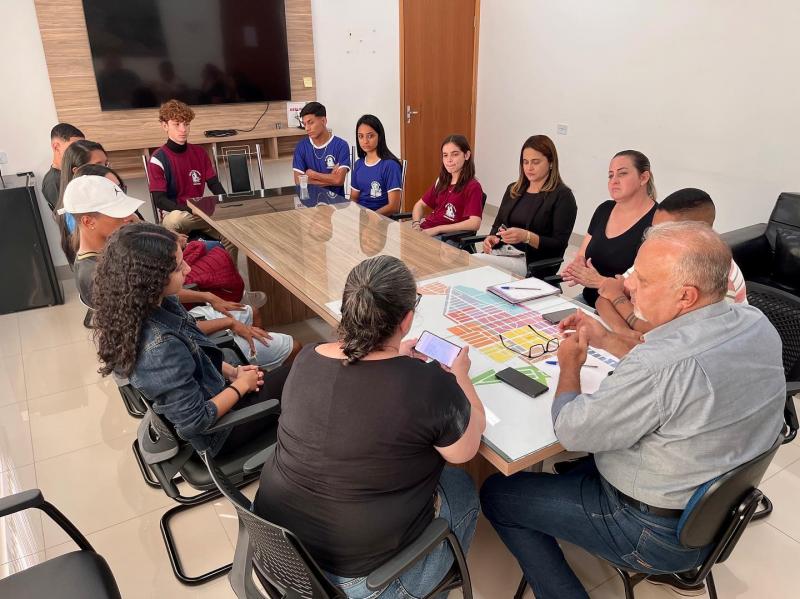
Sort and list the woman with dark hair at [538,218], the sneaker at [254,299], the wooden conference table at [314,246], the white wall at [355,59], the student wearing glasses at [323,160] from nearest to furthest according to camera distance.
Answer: the wooden conference table at [314,246]
the woman with dark hair at [538,218]
the sneaker at [254,299]
the student wearing glasses at [323,160]
the white wall at [355,59]

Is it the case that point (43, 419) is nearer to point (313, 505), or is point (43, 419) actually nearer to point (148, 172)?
point (148, 172)

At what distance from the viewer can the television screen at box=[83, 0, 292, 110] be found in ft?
14.0

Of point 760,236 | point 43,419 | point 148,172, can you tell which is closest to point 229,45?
point 148,172

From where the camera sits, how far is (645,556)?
4.69 feet

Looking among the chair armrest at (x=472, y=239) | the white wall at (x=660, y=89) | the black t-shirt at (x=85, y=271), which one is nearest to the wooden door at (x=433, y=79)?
the white wall at (x=660, y=89)

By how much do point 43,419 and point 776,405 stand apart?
3121 millimetres

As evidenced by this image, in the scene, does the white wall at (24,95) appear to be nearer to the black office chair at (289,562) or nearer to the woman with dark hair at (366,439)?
the black office chair at (289,562)

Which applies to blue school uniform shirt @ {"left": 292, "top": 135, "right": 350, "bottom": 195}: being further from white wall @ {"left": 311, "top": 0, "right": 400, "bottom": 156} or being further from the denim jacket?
the denim jacket

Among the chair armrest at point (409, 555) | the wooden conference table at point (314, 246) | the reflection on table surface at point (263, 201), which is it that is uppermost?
the reflection on table surface at point (263, 201)

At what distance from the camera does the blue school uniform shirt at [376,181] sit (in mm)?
4027

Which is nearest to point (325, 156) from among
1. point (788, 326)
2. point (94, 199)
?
point (94, 199)

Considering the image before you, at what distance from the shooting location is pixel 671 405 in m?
1.24

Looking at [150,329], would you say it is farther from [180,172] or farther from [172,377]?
[180,172]

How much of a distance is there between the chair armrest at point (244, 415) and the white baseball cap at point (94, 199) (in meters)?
1.04
